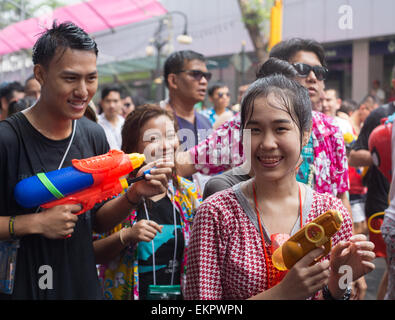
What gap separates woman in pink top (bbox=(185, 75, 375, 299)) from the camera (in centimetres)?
140

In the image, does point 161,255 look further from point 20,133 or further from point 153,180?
point 20,133

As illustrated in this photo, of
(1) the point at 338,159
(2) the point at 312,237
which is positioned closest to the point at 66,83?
(2) the point at 312,237

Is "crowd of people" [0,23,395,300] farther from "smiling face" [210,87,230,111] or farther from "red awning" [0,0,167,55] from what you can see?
"red awning" [0,0,167,55]

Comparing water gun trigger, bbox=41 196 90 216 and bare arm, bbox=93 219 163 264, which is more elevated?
water gun trigger, bbox=41 196 90 216

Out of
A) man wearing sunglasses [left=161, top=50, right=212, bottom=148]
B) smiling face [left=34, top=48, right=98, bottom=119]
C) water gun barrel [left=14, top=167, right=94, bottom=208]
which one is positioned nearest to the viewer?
water gun barrel [left=14, top=167, right=94, bottom=208]

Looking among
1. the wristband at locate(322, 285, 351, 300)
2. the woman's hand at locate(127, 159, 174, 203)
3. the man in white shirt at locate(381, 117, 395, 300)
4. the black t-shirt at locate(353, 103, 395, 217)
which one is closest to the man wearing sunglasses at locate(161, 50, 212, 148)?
the black t-shirt at locate(353, 103, 395, 217)

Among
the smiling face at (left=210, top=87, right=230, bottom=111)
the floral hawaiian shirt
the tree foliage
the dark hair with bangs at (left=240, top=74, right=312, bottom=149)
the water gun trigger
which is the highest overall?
the tree foliage

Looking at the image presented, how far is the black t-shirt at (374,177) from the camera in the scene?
338 cm

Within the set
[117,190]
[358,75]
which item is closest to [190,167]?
[117,190]

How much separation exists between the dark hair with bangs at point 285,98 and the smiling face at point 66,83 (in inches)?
25.9

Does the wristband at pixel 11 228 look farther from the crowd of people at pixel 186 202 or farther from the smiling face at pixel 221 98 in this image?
the smiling face at pixel 221 98

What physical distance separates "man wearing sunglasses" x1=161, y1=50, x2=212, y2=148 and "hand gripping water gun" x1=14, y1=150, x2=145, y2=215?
2075 millimetres

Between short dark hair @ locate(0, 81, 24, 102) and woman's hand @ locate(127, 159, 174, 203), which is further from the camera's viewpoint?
short dark hair @ locate(0, 81, 24, 102)

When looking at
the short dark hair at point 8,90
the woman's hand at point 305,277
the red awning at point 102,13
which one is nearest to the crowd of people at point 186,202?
the woman's hand at point 305,277
